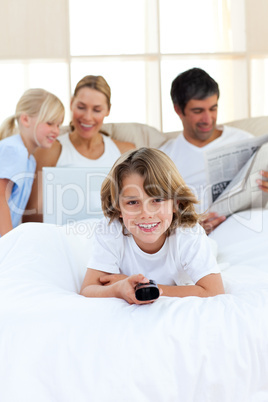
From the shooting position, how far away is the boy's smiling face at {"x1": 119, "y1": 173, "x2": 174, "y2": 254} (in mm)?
1174

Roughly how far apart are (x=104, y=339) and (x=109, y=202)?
0.48 m

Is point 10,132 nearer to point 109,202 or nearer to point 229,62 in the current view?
point 109,202

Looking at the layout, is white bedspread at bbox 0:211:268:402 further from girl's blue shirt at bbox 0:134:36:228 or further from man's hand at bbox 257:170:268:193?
girl's blue shirt at bbox 0:134:36:228

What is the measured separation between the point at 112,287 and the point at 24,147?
1.13m

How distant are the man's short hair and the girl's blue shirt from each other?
72 centimetres

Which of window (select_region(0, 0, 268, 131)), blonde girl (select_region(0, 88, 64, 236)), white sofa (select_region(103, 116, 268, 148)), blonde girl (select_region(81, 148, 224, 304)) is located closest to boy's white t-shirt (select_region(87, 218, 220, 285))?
blonde girl (select_region(81, 148, 224, 304))

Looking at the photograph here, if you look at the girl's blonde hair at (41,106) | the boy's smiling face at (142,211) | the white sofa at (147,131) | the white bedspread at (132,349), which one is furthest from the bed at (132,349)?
A: the white sofa at (147,131)

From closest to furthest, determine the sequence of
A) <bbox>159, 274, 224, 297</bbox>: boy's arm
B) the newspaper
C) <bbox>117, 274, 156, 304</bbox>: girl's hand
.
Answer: <bbox>117, 274, 156, 304</bbox>: girl's hand → <bbox>159, 274, 224, 297</bbox>: boy's arm → the newspaper

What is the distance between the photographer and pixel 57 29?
104 inches

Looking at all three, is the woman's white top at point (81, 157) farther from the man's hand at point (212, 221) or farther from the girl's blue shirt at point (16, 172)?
the man's hand at point (212, 221)

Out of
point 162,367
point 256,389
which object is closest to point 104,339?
point 162,367

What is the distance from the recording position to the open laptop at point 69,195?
194 centimetres

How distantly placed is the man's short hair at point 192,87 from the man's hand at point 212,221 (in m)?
0.61

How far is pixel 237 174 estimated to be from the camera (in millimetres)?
1941
